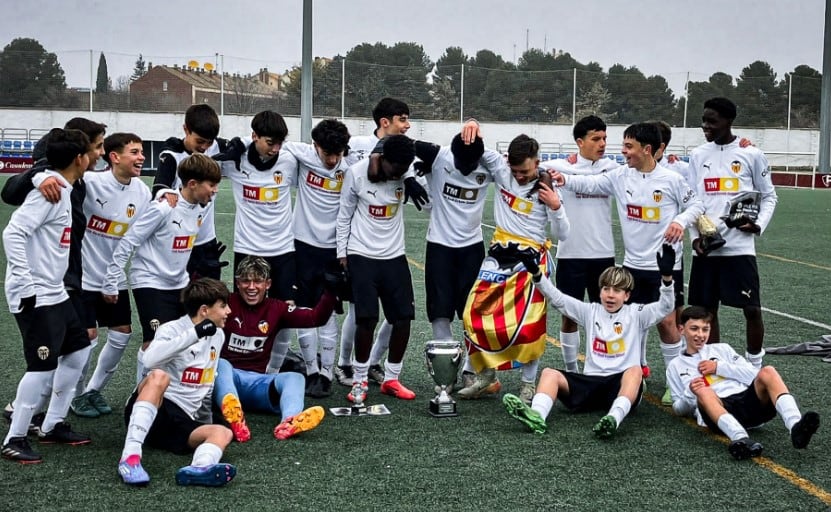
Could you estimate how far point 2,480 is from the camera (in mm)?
4605

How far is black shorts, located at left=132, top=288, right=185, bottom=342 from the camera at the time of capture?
5.72 metres

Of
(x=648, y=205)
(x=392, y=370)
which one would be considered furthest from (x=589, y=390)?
(x=648, y=205)

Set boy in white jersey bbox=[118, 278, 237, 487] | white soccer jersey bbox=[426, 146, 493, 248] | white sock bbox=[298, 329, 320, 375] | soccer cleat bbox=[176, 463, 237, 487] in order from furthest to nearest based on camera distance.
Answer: white sock bbox=[298, 329, 320, 375] < white soccer jersey bbox=[426, 146, 493, 248] < boy in white jersey bbox=[118, 278, 237, 487] < soccer cleat bbox=[176, 463, 237, 487]

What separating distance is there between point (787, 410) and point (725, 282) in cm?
158

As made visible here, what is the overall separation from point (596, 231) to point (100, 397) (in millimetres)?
3486

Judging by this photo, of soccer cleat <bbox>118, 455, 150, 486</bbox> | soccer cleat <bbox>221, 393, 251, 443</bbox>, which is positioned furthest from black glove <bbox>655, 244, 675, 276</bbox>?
soccer cleat <bbox>118, 455, 150, 486</bbox>

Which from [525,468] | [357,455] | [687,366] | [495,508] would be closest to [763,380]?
[687,366]

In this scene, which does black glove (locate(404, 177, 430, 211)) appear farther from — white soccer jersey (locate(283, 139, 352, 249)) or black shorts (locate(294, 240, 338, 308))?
black shorts (locate(294, 240, 338, 308))

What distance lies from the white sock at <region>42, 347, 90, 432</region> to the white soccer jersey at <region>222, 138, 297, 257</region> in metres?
1.53

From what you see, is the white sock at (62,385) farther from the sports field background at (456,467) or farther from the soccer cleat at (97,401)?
the soccer cleat at (97,401)

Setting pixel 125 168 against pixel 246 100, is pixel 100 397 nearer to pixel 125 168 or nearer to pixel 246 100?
pixel 125 168

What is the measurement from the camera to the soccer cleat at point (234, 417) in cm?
529

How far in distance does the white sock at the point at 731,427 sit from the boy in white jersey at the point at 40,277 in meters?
3.56

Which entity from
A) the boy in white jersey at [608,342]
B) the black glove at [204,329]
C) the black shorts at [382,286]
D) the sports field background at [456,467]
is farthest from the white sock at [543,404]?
the black glove at [204,329]
